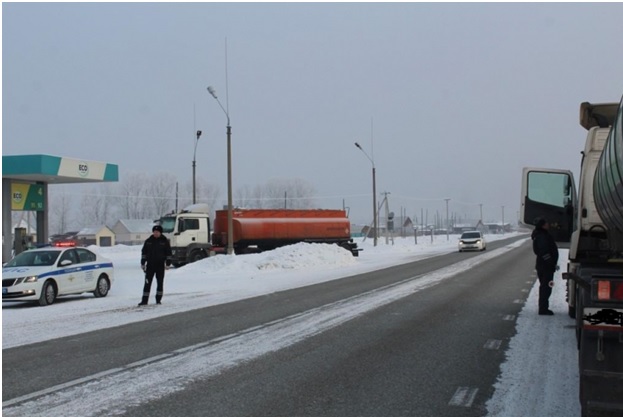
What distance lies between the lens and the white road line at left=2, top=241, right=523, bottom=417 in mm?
6152

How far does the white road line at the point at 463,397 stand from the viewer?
627 centimetres

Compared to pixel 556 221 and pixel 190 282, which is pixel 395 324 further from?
pixel 190 282

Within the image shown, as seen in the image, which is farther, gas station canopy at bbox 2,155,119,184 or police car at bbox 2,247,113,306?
gas station canopy at bbox 2,155,119,184

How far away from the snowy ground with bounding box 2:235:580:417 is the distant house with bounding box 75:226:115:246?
2843 inches

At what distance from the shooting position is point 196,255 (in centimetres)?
3197

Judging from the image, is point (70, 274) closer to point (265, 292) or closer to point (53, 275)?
point (53, 275)

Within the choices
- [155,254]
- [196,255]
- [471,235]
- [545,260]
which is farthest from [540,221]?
[471,235]

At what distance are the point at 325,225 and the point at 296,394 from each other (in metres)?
32.4

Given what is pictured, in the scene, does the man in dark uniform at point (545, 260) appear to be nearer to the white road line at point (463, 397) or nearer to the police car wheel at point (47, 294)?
the white road line at point (463, 397)

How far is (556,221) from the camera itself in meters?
10.2

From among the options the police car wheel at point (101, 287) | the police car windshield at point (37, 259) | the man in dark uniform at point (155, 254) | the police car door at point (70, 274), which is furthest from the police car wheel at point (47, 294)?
the man in dark uniform at point (155, 254)

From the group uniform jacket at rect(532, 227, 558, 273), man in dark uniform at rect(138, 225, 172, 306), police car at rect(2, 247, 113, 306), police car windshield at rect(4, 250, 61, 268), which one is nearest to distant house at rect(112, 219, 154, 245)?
police car at rect(2, 247, 113, 306)

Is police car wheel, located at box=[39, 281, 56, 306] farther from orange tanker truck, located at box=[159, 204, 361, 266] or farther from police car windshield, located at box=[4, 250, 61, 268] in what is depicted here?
orange tanker truck, located at box=[159, 204, 361, 266]

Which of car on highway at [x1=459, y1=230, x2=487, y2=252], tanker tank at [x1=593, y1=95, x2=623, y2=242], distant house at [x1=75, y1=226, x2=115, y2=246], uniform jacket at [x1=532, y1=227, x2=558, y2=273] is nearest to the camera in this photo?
tanker tank at [x1=593, y1=95, x2=623, y2=242]
